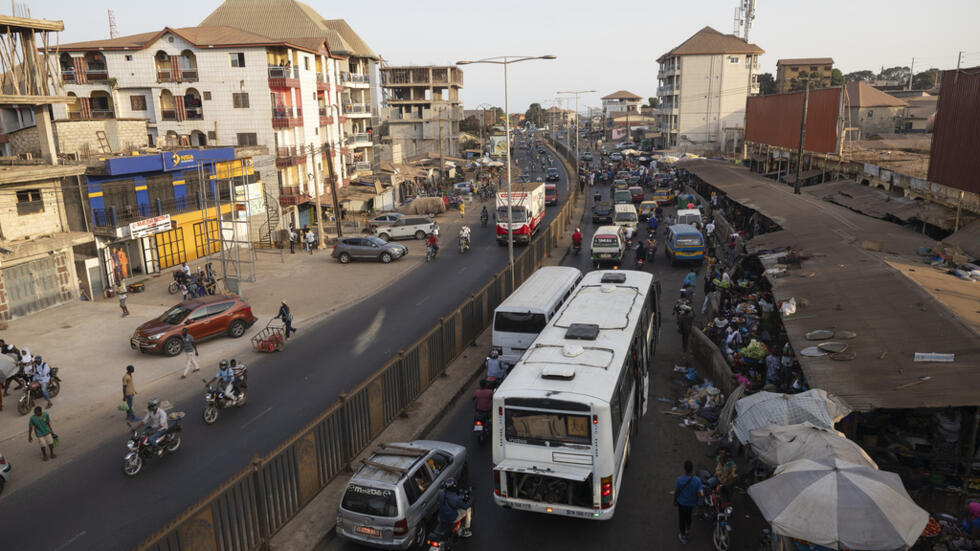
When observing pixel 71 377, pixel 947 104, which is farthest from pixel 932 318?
pixel 71 377

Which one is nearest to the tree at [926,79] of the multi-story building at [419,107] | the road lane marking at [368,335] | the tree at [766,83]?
the tree at [766,83]

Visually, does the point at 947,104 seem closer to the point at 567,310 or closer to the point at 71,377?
the point at 567,310

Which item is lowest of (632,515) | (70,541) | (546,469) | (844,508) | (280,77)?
(70,541)

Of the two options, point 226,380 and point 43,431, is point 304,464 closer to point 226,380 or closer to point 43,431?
point 226,380

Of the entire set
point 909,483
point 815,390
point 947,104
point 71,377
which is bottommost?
point 71,377

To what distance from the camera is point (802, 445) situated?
9.20 metres

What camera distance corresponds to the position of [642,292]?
54.2 ft

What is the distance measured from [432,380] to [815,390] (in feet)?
31.2

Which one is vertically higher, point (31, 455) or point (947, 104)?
point (947, 104)

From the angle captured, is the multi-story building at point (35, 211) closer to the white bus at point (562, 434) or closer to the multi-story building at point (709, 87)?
the white bus at point (562, 434)

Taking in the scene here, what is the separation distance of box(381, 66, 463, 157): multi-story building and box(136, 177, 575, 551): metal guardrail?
80.3 m

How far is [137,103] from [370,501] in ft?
142

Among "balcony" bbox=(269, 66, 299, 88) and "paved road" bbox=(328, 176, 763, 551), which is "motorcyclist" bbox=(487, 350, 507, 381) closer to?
"paved road" bbox=(328, 176, 763, 551)

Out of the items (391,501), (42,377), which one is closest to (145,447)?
(42,377)
